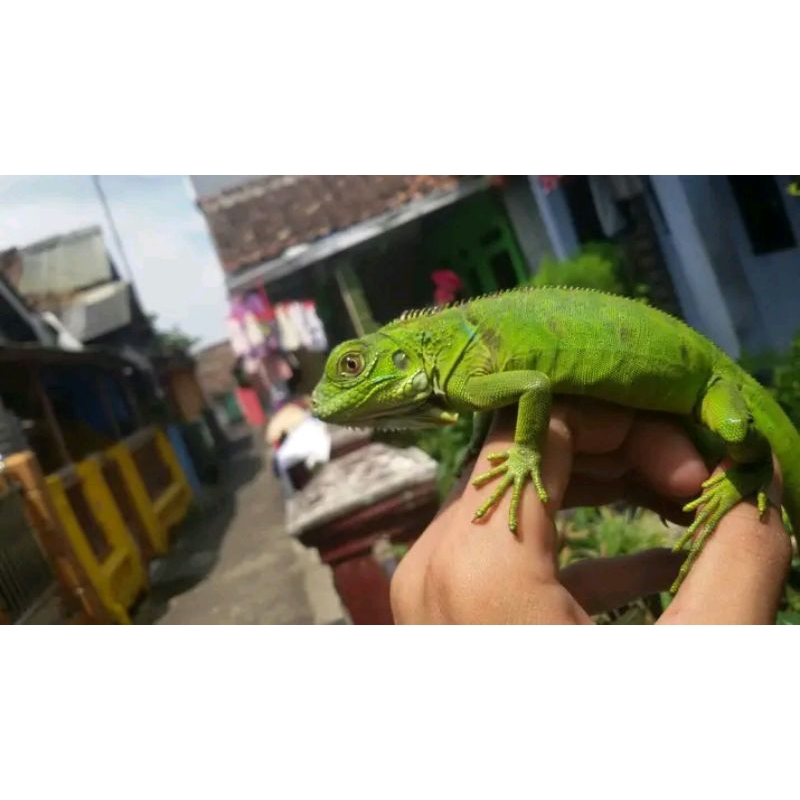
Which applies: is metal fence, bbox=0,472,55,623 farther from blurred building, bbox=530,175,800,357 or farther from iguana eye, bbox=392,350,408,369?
blurred building, bbox=530,175,800,357

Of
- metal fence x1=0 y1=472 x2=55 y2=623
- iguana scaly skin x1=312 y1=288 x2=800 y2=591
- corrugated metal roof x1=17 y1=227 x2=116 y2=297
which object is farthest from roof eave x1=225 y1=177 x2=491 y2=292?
iguana scaly skin x1=312 y1=288 x2=800 y2=591

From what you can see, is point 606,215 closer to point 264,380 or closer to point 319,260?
point 319,260

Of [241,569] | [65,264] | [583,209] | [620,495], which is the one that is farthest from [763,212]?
[65,264]

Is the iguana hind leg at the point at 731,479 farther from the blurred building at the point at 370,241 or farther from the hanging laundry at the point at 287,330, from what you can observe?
the hanging laundry at the point at 287,330

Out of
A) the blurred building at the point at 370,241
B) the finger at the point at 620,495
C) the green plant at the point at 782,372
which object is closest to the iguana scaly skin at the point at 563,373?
the finger at the point at 620,495

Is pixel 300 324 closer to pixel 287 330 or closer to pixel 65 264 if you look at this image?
pixel 287 330
